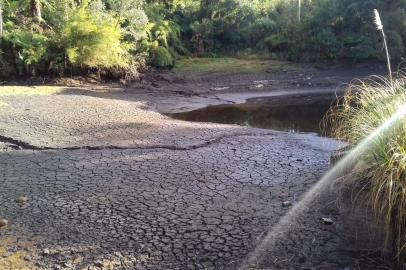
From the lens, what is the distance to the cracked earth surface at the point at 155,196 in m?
4.20

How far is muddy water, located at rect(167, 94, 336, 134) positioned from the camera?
1302cm

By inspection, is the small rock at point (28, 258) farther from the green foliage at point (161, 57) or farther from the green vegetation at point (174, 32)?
the green foliage at point (161, 57)

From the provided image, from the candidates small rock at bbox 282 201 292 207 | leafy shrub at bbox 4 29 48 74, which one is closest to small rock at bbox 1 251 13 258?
small rock at bbox 282 201 292 207

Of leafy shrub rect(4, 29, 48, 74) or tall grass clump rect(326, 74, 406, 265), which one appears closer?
tall grass clump rect(326, 74, 406, 265)

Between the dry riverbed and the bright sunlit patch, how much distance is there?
5cm

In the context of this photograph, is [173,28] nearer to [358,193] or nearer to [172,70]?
[172,70]

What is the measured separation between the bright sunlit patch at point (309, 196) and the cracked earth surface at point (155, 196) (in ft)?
0.26

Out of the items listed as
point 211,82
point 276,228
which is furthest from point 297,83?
point 276,228

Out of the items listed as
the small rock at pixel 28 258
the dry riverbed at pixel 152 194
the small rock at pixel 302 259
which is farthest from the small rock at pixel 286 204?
the small rock at pixel 28 258

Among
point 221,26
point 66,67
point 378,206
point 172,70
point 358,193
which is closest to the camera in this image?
point 378,206

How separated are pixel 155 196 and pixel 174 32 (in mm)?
20541

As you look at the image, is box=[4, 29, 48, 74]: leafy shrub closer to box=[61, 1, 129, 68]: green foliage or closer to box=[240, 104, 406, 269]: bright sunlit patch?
box=[61, 1, 129, 68]: green foliage

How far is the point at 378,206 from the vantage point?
3.68 meters

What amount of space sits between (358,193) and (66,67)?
1503cm
